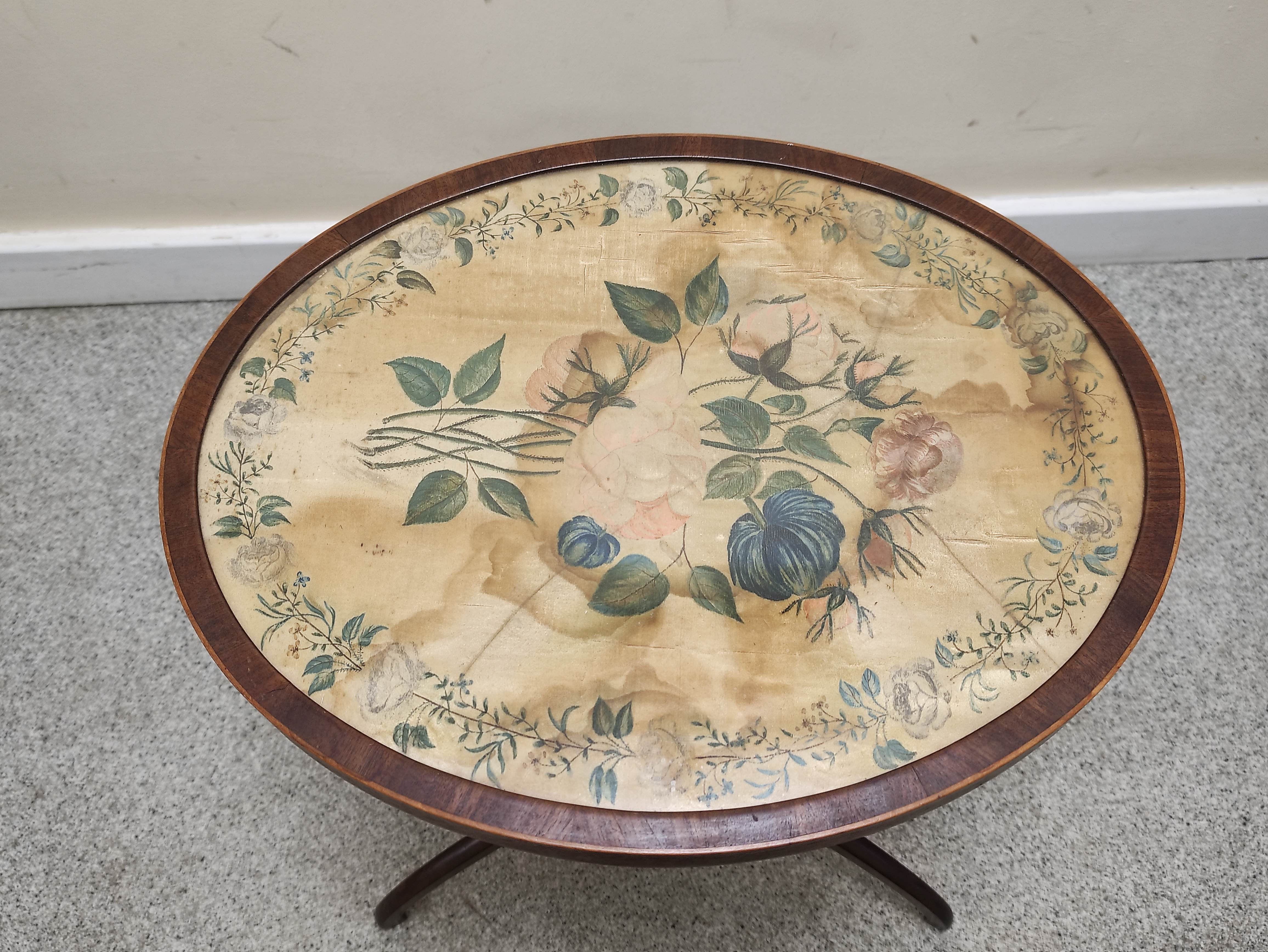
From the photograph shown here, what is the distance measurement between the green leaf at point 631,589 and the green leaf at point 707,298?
12.7 inches

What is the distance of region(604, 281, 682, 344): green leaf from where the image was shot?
1.12 meters

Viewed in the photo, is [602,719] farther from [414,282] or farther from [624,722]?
[414,282]

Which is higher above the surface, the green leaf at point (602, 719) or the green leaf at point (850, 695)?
the green leaf at point (850, 695)

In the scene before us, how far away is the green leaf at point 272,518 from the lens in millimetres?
961

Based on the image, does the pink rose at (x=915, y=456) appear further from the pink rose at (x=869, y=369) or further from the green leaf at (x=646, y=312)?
the green leaf at (x=646, y=312)

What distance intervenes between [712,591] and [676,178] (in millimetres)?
566

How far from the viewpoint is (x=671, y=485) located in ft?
3.29

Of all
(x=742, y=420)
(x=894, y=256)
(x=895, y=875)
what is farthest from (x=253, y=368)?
(x=895, y=875)

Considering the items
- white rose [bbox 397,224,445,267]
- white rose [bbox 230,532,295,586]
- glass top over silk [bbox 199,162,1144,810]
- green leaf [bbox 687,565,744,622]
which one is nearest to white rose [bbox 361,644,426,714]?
glass top over silk [bbox 199,162,1144,810]

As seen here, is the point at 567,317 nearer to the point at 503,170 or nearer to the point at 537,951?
the point at 503,170

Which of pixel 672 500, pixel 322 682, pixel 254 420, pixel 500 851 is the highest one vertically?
pixel 672 500

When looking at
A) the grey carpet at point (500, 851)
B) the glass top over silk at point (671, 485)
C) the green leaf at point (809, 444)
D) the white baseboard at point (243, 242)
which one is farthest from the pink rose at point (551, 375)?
the white baseboard at point (243, 242)

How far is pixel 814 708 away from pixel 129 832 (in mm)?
1024

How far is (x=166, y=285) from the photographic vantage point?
6.19 ft
